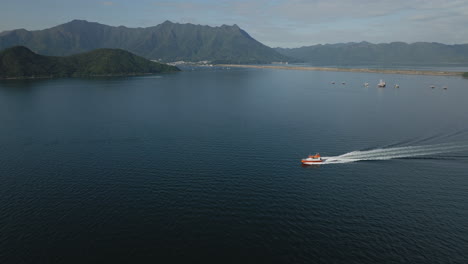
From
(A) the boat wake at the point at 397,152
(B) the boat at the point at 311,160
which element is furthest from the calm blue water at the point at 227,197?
(B) the boat at the point at 311,160

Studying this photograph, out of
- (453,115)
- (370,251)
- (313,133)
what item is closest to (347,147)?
(313,133)

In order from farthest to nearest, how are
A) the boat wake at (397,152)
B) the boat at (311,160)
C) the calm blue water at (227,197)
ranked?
the boat wake at (397,152)
the boat at (311,160)
the calm blue water at (227,197)

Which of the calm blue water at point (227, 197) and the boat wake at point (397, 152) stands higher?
the boat wake at point (397, 152)

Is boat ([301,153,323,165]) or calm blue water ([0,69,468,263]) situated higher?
boat ([301,153,323,165])

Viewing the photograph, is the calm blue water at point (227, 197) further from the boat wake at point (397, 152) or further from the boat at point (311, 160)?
the boat at point (311, 160)

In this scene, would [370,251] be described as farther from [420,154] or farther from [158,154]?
[158,154]

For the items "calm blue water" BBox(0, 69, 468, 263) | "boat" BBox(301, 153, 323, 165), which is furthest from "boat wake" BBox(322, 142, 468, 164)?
"boat" BBox(301, 153, 323, 165)

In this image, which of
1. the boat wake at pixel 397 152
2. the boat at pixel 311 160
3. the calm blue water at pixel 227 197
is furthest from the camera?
the boat wake at pixel 397 152

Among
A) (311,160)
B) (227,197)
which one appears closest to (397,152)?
(311,160)

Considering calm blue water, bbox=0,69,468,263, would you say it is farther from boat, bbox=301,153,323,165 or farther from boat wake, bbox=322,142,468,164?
boat, bbox=301,153,323,165
